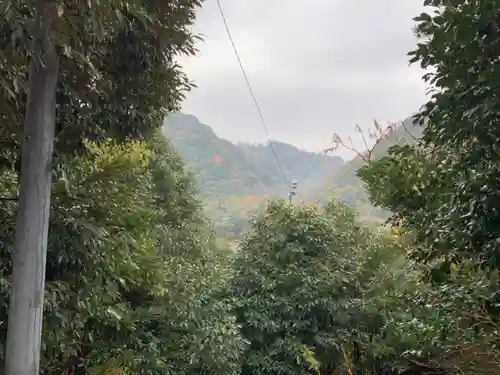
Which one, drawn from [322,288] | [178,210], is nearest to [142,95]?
[322,288]

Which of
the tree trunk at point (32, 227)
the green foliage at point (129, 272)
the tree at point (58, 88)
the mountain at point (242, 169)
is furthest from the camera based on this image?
the mountain at point (242, 169)

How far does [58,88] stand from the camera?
8.13ft

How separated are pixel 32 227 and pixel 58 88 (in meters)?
0.71

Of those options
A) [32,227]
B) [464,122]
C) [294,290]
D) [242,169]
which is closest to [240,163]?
[242,169]

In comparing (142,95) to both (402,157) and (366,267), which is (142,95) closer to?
(402,157)

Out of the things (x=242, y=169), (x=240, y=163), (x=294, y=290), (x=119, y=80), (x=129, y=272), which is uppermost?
(x=240, y=163)

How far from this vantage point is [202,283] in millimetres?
7109

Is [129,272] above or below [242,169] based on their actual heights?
below

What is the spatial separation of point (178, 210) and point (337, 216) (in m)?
2.76

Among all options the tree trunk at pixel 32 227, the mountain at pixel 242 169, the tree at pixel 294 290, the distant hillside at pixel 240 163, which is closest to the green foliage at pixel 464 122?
the tree trunk at pixel 32 227

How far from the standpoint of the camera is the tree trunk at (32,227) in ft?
6.86

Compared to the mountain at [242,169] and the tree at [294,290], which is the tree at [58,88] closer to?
the tree at [294,290]

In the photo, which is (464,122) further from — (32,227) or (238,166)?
(238,166)

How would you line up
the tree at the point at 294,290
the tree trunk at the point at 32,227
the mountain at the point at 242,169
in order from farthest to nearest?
the mountain at the point at 242,169 < the tree at the point at 294,290 < the tree trunk at the point at 32,227
